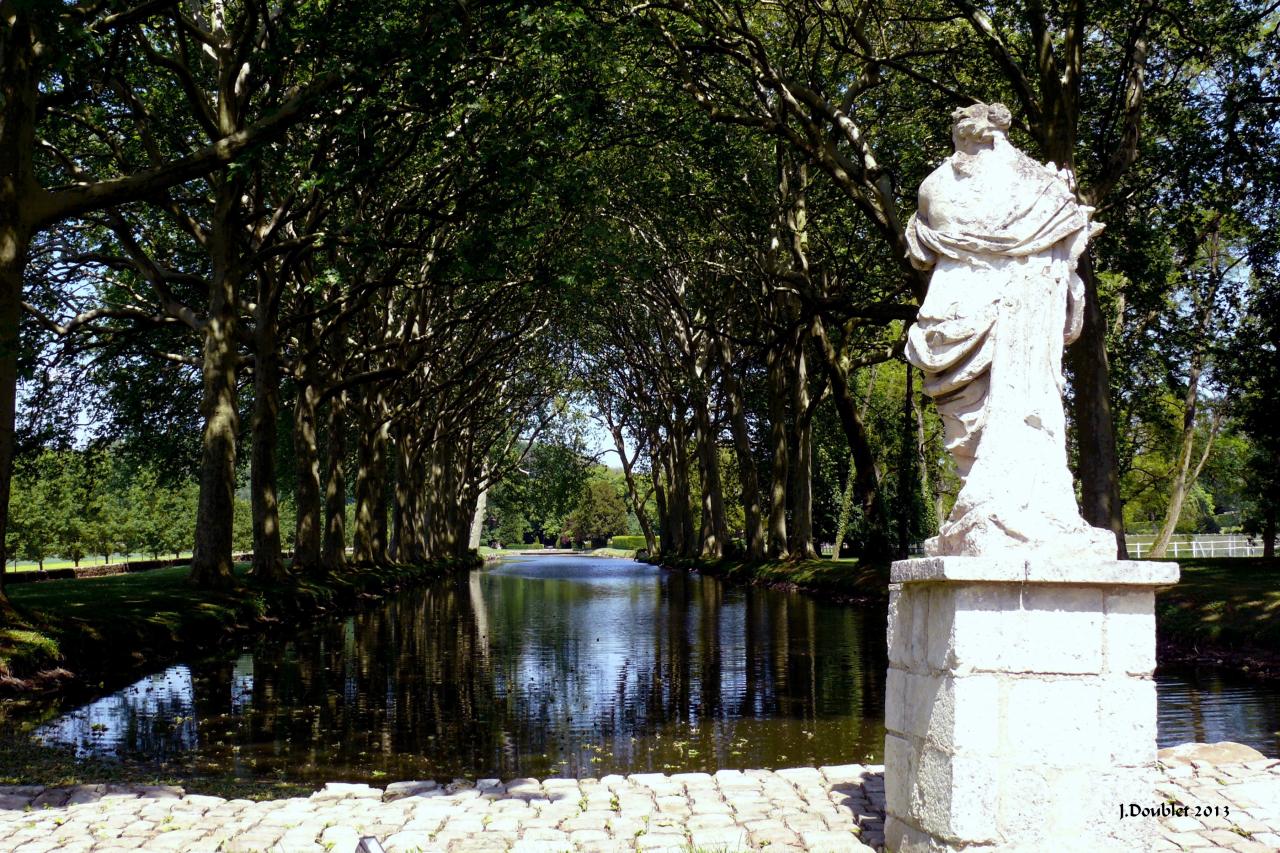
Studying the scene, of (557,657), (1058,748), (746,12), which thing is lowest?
(557,657)

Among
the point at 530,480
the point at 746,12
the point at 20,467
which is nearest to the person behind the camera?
the point at 746,12

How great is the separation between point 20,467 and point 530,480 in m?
46.0

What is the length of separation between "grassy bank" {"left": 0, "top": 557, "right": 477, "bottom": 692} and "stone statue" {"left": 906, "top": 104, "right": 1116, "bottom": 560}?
439 inches

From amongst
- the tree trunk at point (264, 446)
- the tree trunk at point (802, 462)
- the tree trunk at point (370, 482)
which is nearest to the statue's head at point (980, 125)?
the tree trunk at point (264, 446)

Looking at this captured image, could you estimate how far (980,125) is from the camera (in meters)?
6.70

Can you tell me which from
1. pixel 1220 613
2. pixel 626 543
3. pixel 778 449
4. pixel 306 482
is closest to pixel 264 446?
pixel 306 482

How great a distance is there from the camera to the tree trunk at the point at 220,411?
21.6m

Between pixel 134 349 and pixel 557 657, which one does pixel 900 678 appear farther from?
pixel 134 349

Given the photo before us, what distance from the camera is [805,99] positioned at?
63.0 feet

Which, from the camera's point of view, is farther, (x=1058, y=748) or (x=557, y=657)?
(x=557, y=657)

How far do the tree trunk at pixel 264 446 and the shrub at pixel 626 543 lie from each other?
92317 millimetres

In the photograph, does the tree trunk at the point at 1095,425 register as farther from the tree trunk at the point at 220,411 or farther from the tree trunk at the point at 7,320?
the tree trunk at the point at 220,411

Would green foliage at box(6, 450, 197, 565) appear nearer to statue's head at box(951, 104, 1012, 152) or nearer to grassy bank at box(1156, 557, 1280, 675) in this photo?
grassy bank at box(1156, 557, 1280, 675)

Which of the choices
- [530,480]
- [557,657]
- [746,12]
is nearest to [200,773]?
[557,657]
